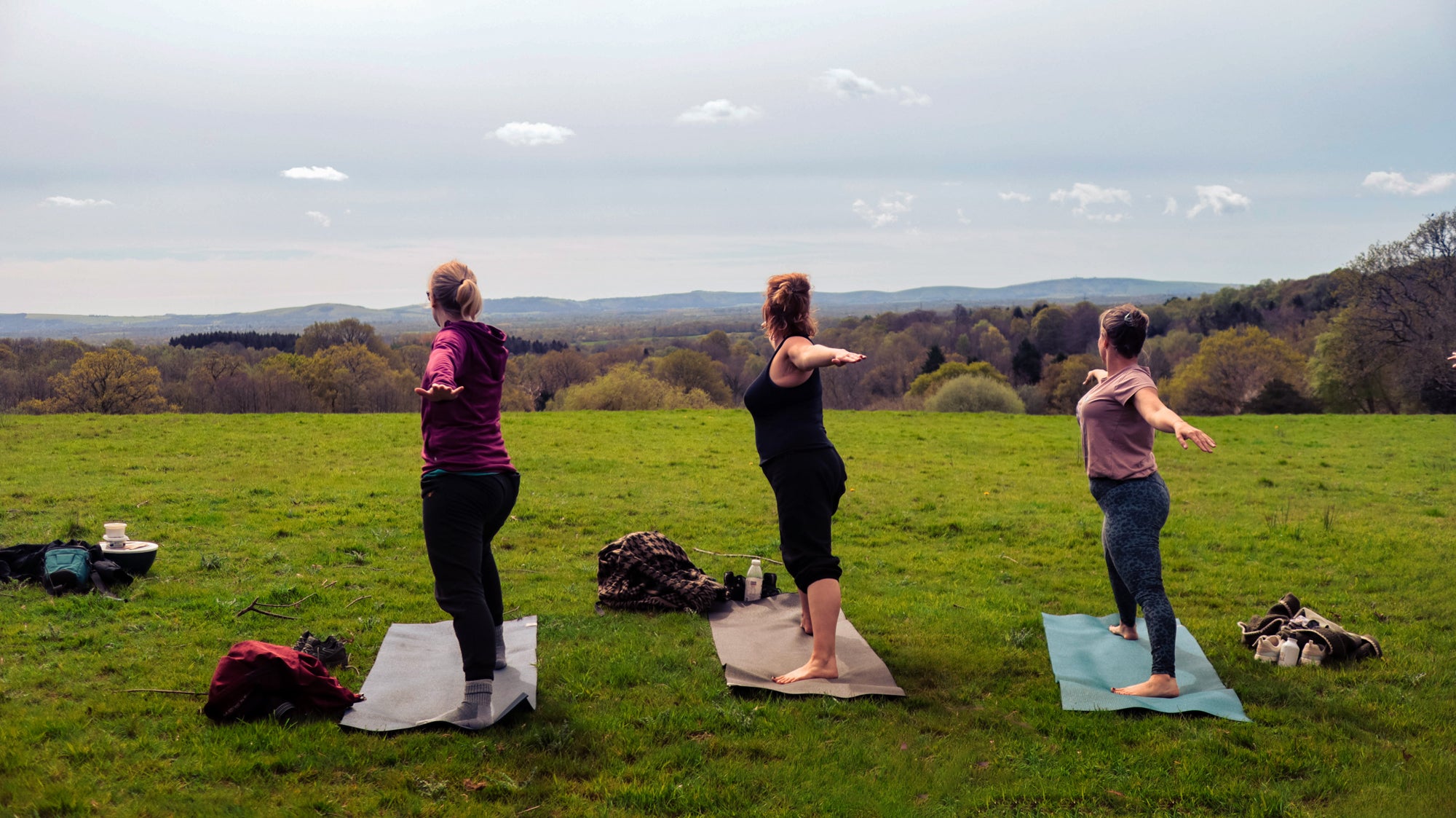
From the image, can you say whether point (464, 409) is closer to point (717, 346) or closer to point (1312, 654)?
point (1312, 654)

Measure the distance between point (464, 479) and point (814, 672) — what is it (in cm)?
248

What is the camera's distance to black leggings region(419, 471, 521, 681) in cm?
→ 476

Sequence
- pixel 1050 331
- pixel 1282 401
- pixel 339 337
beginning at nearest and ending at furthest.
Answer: pixel 1282 401 → pixel 339 337 → pixel 1050 331

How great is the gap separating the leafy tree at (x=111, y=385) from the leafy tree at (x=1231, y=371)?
48.8 metres

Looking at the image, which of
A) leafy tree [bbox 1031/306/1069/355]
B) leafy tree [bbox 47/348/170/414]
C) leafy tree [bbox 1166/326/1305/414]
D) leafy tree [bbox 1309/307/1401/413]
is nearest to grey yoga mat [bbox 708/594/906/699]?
leafy tree [bbox 47/348/170/414]

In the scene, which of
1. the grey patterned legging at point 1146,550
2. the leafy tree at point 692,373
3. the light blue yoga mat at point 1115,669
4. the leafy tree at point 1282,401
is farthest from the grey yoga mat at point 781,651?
the leafy tree at point 692,373

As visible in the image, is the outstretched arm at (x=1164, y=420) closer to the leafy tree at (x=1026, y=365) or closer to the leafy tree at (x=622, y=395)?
the leafy tree at (x=622, y=395)

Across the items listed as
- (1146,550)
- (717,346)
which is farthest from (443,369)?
(717,346)

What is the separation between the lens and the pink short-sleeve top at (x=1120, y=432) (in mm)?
5383

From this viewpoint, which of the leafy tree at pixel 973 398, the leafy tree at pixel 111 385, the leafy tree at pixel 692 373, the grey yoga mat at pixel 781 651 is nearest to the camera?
the grey yoga mat at pixel 781 651

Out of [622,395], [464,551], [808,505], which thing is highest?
[808,505]

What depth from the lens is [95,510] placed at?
11.1 metres

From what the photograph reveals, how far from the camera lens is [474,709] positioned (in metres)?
4.86

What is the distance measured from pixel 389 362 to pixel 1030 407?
128ft
